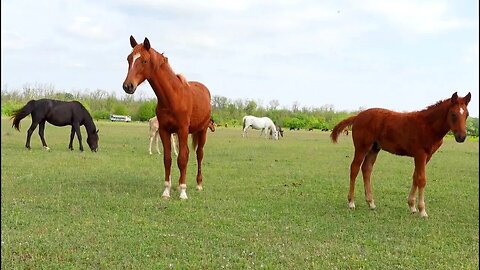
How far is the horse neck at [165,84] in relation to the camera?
6.54 meters

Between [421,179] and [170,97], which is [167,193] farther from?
[421,179]

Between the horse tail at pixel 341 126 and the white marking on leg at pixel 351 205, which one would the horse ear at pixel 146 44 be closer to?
the horse tail at pixel 341 126

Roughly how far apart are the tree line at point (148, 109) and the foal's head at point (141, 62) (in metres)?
1.40

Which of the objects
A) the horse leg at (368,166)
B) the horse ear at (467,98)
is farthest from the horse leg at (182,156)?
the horse ear at (467,98)

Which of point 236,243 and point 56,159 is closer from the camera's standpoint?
point 236,243

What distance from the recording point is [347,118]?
23.7ft

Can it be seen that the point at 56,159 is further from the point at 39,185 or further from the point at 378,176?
the point at 378,176

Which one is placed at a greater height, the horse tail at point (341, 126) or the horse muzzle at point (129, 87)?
the horse muzzle at point (129, 87)

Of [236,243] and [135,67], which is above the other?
[135,67]

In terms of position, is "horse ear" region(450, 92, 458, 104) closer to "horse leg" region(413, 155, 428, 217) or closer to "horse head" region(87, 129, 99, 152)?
"horse leg" region(413, 155, 428, 217)

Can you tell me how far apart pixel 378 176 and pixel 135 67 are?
7.33 m

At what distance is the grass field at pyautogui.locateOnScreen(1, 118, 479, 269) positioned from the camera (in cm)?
428

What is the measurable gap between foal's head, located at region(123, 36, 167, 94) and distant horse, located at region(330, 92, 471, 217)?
3.10 meters

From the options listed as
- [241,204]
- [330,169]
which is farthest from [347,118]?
[330,169]
